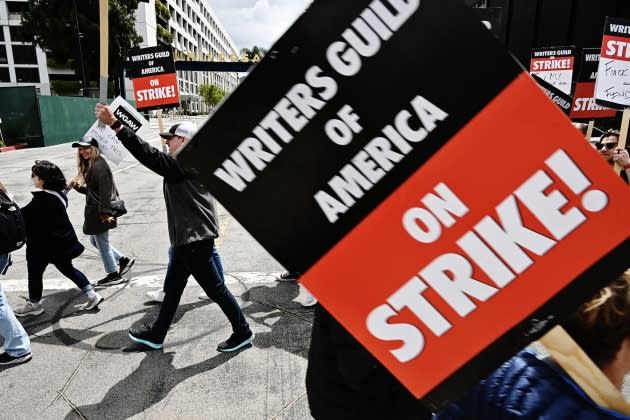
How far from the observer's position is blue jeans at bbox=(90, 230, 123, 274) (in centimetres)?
469

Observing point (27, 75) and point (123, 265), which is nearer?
point (123, 265)

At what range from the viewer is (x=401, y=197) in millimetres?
992

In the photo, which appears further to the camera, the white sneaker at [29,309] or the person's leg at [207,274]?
the white sneaker at [29,309]

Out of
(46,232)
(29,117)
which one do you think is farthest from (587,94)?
(29,117)

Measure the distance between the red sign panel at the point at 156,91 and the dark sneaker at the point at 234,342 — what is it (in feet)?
11.6

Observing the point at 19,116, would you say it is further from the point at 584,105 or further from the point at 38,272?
the point at 584,105

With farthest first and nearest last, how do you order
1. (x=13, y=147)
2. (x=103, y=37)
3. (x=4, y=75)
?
(x=4, y=75), (x=13, y=147), (x=103, y=37)

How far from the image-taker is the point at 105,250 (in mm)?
4789

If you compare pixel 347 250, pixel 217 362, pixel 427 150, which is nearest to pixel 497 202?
pixel 427 150

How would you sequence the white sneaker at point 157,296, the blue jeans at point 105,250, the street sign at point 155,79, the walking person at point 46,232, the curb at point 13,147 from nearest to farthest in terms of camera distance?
the walking person at point 46,232
the white sneaker at point 157,296
the blue jeans at point 105,250
the street sign at point 155,79
the curb at point 13,147

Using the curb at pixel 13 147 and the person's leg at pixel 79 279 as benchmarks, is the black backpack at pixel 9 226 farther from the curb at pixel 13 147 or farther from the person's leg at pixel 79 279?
the curb at pixel 13 147

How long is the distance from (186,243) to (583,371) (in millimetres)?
2691

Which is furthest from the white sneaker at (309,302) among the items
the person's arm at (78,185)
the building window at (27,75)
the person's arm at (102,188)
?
the building window at (27,75)

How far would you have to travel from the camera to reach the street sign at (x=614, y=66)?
441 cm
